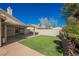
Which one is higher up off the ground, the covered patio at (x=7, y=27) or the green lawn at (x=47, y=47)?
the covered patio at (x=7, y=27)

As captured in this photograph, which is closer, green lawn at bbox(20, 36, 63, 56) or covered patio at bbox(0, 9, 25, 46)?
green lawn at bbox(20, 36, 63, 56)

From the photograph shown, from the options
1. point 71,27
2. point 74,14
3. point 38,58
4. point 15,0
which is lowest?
point 38,58

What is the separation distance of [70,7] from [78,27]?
3.37 metres

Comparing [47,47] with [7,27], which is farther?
A: [7,27]

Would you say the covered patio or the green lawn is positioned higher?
the covered patio

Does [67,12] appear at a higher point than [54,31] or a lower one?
higher

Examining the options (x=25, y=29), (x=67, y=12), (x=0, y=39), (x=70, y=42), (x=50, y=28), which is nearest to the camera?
(x=70, y=42)

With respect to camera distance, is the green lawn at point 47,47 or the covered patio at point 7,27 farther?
the covered patio at point 7,27

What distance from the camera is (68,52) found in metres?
10.4

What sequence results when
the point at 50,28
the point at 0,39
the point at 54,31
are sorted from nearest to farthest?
the point at 0,39 < the point at 54,31 < the point at 50,28

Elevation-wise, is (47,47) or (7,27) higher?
(7,27)

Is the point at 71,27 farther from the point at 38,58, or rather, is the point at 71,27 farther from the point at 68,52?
the point at 38,58

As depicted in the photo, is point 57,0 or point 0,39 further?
point 0,39

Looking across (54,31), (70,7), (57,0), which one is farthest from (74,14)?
(54,31)
